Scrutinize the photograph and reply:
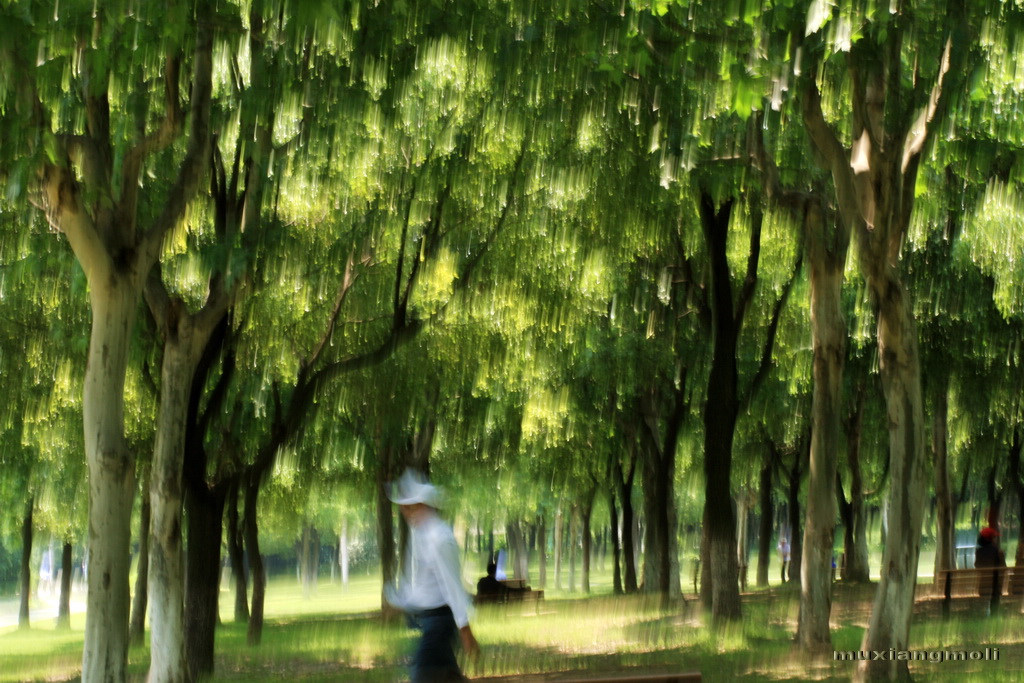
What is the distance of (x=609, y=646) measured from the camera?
18734 mm

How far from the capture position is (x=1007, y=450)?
36406 mm

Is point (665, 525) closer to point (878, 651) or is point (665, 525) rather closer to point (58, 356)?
point (58, 356)

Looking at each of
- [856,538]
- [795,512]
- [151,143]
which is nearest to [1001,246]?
[151,143]

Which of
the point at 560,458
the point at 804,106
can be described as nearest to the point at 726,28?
the point at 804,106

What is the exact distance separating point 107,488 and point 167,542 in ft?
7.33

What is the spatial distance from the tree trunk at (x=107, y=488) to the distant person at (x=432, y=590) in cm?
483

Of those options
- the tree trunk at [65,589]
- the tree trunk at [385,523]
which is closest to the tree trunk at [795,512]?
the tree trunk at [385,523]

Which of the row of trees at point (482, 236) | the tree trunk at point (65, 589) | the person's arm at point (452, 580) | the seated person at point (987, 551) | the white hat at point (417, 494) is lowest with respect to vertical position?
the tree trunk at point (65, 589)

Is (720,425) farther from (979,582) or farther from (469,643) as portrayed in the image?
(469,643)

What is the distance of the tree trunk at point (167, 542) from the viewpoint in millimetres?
13773

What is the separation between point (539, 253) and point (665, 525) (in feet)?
34.5

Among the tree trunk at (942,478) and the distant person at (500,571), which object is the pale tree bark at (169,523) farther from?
the distant person at (500,571)

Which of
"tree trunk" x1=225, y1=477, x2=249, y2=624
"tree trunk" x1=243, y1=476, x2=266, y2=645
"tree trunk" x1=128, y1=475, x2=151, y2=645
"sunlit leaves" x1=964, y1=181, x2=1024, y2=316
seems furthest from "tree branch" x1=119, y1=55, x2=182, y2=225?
"tree trunk" x1=128, y1=475, x2=151, y2=645

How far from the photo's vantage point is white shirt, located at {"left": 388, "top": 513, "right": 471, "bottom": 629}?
7.59m
